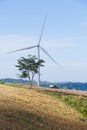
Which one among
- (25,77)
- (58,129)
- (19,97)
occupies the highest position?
(25,77)

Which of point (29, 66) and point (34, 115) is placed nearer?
point (34, 115)

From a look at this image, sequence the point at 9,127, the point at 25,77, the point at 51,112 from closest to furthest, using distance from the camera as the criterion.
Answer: the point at 9,127 < the point at 51,112 < the point at 25,77

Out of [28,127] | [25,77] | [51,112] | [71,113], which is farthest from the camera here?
[25,77]

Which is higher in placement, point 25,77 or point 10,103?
point 25,77

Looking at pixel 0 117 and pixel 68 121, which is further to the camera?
pixel 68 121

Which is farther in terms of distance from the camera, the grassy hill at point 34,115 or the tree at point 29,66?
the tree at point 29,66

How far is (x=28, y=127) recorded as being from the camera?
778 inches

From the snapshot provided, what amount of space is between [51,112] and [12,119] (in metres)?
6.31

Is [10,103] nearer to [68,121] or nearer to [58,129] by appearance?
[68,121]

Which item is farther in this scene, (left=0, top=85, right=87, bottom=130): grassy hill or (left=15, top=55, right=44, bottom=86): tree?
(left=15, top=55, right=44, bottom=86): tree

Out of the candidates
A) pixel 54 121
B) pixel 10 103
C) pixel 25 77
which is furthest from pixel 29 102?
pixel 25 77

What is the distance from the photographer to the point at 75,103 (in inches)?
1404

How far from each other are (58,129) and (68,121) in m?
3.76

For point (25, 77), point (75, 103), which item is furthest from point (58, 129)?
point (25, 77)
